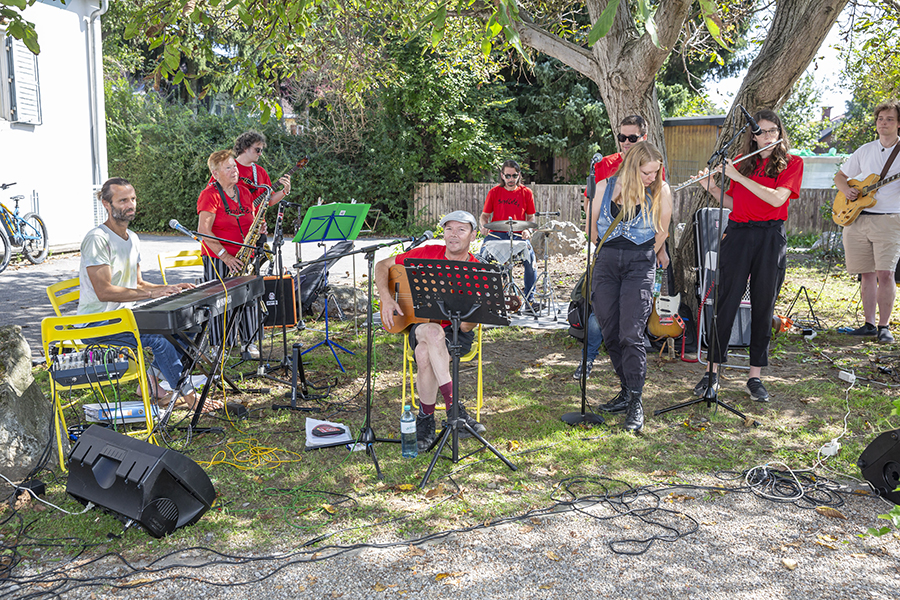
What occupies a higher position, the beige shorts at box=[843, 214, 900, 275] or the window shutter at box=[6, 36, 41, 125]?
the window shutter at box=[6, 36, 41, 125]

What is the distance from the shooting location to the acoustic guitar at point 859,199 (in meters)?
6.28

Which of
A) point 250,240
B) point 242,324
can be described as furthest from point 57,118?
point 242,324

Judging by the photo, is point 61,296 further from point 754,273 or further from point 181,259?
point 754,273

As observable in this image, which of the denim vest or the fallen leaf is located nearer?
the fallen leaf

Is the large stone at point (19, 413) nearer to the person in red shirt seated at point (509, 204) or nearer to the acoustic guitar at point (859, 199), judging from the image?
the person in red shirt seated at point (509, 204)

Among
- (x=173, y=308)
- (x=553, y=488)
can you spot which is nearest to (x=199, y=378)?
(x=173, y=308)

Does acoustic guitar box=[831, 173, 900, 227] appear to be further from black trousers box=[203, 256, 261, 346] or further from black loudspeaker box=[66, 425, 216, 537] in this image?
black loudspeaker box=[66, 425, 216, 537]

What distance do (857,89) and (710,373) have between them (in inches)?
540

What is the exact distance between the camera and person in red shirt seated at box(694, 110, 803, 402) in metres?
4.55

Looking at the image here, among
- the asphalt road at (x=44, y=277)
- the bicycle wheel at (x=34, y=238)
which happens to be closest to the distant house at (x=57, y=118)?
the bicycle wheel at (x=34, y=238)

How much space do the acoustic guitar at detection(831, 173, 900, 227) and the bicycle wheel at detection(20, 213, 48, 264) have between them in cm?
1105

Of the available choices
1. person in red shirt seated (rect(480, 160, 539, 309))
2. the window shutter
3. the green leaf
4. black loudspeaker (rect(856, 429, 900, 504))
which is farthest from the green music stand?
the window shutter

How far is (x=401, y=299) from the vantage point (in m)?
4.15

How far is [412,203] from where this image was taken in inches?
738
